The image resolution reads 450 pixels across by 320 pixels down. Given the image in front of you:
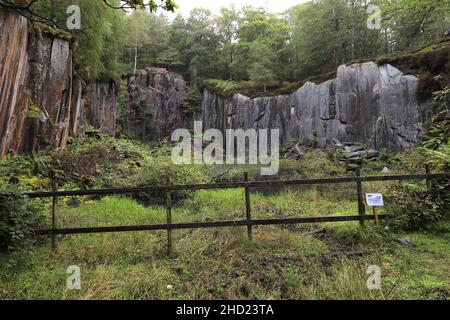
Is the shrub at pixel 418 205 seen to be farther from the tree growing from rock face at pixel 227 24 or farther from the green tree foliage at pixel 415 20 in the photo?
the tree growing from rock face at pixel 227 24

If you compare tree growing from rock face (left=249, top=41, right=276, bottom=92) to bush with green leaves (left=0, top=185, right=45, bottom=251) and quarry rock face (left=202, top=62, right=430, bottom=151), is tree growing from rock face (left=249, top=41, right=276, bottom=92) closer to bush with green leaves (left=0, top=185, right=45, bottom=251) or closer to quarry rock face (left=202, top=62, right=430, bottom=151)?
quarry rock face (left=202, top=62, right=430, bottom=151)

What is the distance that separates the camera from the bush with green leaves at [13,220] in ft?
16.0

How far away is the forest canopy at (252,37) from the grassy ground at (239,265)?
10.2m

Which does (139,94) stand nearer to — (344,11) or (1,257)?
Result: (344,11)

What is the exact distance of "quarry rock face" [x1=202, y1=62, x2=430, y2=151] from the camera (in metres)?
17.8

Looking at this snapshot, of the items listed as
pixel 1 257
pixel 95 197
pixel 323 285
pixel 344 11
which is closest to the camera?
pixel 323 285

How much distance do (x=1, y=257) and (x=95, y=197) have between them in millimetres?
5494

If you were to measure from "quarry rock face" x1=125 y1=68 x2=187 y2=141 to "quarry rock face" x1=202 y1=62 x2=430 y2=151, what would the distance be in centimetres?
886

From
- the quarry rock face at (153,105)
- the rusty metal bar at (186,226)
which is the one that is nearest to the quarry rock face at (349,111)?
the quarry rock face at (153,105)

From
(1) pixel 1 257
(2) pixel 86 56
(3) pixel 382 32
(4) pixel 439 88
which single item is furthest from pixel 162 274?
(3) pixel 382 32

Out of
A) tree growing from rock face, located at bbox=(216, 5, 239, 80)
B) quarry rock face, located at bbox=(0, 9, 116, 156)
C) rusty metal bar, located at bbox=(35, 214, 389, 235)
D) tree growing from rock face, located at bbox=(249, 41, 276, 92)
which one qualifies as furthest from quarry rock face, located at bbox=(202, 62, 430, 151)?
quarry rock face, located at bbox=(0, 9, 116, 156)

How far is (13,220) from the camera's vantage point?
5.02 m

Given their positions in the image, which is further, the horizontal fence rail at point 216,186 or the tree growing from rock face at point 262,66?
the tree growing from rock face at point 262,66

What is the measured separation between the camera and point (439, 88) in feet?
53.4
